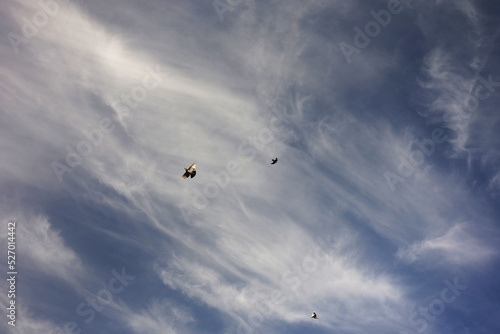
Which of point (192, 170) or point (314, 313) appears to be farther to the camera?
point (314, 313)

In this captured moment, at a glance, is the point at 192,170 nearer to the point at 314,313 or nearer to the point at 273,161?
the point at 273,161

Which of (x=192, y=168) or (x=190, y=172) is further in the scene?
(x=192, y=168)

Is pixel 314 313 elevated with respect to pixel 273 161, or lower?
lower

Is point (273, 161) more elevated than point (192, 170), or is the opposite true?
point (273, 161)

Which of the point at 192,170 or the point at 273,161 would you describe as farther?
the point at 273,161

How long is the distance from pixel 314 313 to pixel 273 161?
28.8 metres

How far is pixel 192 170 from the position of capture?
1863 inches

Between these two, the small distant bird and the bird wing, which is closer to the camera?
the small distant bird

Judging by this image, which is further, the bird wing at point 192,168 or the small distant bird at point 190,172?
the bird wing at point 192,168

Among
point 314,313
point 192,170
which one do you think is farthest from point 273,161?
point 314,313

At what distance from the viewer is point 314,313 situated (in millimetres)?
55188

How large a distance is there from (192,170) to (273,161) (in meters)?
14.4

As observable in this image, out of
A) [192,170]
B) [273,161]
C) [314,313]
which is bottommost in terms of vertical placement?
[314,313]

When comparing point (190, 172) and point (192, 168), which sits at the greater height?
point (192, 168)
